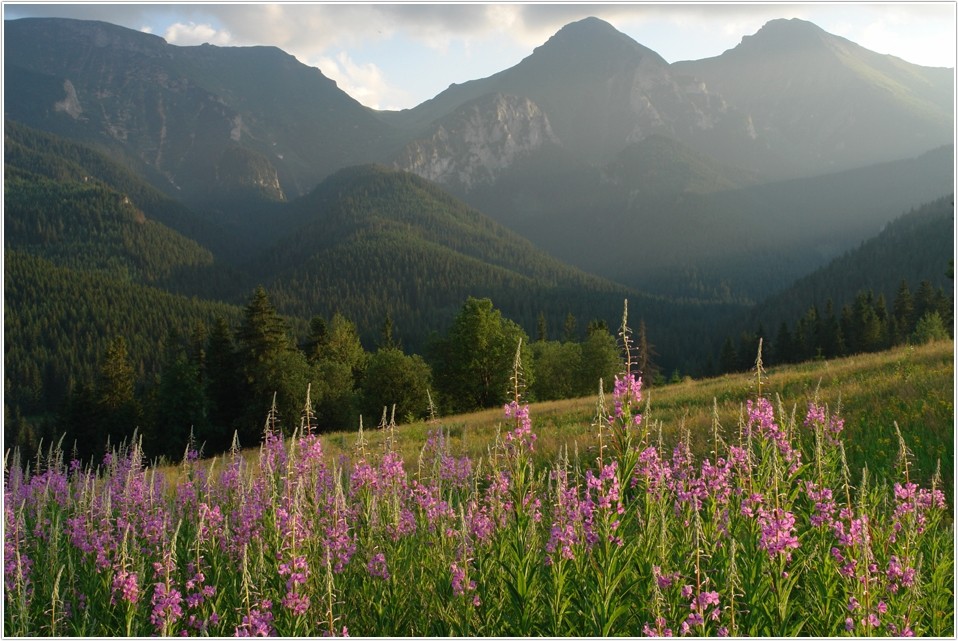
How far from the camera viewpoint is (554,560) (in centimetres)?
423

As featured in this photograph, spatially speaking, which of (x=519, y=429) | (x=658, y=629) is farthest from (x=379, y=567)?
(x=658, y=629)

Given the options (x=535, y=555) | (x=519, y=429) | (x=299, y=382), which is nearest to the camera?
(x=519, y=429)

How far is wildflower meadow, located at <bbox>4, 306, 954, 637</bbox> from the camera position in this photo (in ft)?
13.5

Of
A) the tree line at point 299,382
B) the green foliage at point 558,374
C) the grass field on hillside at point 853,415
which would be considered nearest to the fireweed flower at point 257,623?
the grass field on hillside at point 853,415

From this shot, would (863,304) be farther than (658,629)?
Yes

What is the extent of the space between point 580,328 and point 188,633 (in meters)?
170

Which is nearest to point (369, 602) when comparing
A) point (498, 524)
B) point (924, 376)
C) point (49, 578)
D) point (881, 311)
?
A: point (498, 524)

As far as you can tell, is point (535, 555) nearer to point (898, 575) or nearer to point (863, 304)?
point (898, 575)

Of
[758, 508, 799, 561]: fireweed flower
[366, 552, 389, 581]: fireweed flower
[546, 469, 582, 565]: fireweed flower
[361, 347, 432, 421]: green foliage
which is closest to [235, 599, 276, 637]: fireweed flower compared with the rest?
[366, 552, 389, 581]: fireweed flower

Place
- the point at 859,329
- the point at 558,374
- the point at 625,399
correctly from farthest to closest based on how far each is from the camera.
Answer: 1. the point at 859,329
2. the point at 558,374
3. the point at 625,399

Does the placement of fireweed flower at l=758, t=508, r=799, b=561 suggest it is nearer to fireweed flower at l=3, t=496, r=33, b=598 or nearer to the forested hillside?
fireweed flower at l=3, t=496, r=33, b=598

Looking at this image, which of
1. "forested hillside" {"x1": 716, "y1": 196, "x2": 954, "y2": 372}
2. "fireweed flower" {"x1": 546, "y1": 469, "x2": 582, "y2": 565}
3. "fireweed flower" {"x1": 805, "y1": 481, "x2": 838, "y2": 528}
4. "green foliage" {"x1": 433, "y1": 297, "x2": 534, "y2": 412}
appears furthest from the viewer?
"forested hillside" {"x1": 716, "y1": 196, "x2": 954, "y2": 372}

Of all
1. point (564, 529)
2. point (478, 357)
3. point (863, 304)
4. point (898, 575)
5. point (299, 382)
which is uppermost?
point (863, 304)

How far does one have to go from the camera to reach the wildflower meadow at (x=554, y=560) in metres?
4.12
